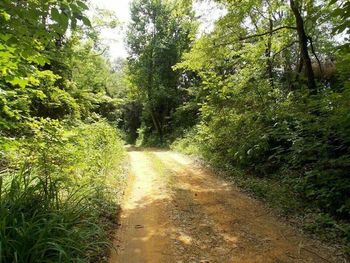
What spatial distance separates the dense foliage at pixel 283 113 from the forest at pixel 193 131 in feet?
0.12

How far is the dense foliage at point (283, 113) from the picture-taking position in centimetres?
662

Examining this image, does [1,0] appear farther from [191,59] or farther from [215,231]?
[191,59]

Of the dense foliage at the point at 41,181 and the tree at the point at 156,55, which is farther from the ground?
the tree at the point at 156,55

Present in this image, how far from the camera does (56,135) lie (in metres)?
6.41

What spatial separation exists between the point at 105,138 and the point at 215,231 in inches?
364

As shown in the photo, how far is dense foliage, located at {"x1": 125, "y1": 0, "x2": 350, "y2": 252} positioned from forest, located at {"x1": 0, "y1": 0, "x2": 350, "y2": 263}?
4 centimetres

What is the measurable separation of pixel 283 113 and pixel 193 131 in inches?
424

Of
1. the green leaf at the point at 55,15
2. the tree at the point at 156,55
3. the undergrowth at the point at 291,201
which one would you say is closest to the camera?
the green leaf at the point at 55,15

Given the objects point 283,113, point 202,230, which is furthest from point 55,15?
point 283,113

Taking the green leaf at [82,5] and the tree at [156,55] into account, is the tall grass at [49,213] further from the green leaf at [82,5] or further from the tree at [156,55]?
the tree at [156,55]

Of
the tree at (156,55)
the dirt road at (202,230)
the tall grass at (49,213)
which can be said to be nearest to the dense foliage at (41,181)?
the tall grass at (49,213)

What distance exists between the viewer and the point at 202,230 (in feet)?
19.2

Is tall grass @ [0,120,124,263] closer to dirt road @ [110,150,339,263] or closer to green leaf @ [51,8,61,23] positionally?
dirt road @ [110,150,339,263]

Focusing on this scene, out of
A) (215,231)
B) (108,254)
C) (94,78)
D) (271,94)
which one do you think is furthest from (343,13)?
(94,78)
